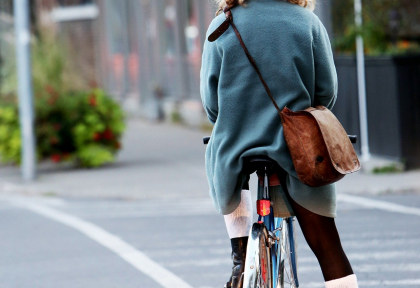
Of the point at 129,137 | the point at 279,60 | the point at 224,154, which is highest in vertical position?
the point at 279,60

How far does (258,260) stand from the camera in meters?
3.25

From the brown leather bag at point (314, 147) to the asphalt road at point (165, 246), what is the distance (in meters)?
2.29

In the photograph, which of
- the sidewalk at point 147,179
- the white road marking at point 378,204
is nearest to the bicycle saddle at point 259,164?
the white road marking at point 378,204

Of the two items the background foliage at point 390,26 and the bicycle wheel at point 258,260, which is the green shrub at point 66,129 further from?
the bicycle wheel at point 258,260

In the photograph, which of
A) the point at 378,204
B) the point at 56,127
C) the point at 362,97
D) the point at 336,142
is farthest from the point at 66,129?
the point at 336,142

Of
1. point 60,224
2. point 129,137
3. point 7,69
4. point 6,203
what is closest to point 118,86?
point 129,137

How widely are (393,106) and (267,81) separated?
8.15 meters

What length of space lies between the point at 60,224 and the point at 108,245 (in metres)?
1.48

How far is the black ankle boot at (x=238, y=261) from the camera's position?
3.49 metres

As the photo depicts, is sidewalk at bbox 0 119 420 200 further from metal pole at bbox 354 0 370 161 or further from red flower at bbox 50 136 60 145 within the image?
metal pole at bbox 354 0 370 161

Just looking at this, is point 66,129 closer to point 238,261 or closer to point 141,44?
point 238,261

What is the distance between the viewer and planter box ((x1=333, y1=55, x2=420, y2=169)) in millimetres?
10891

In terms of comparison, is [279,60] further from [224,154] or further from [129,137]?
[129,137]

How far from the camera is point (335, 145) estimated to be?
3152 millimetres
